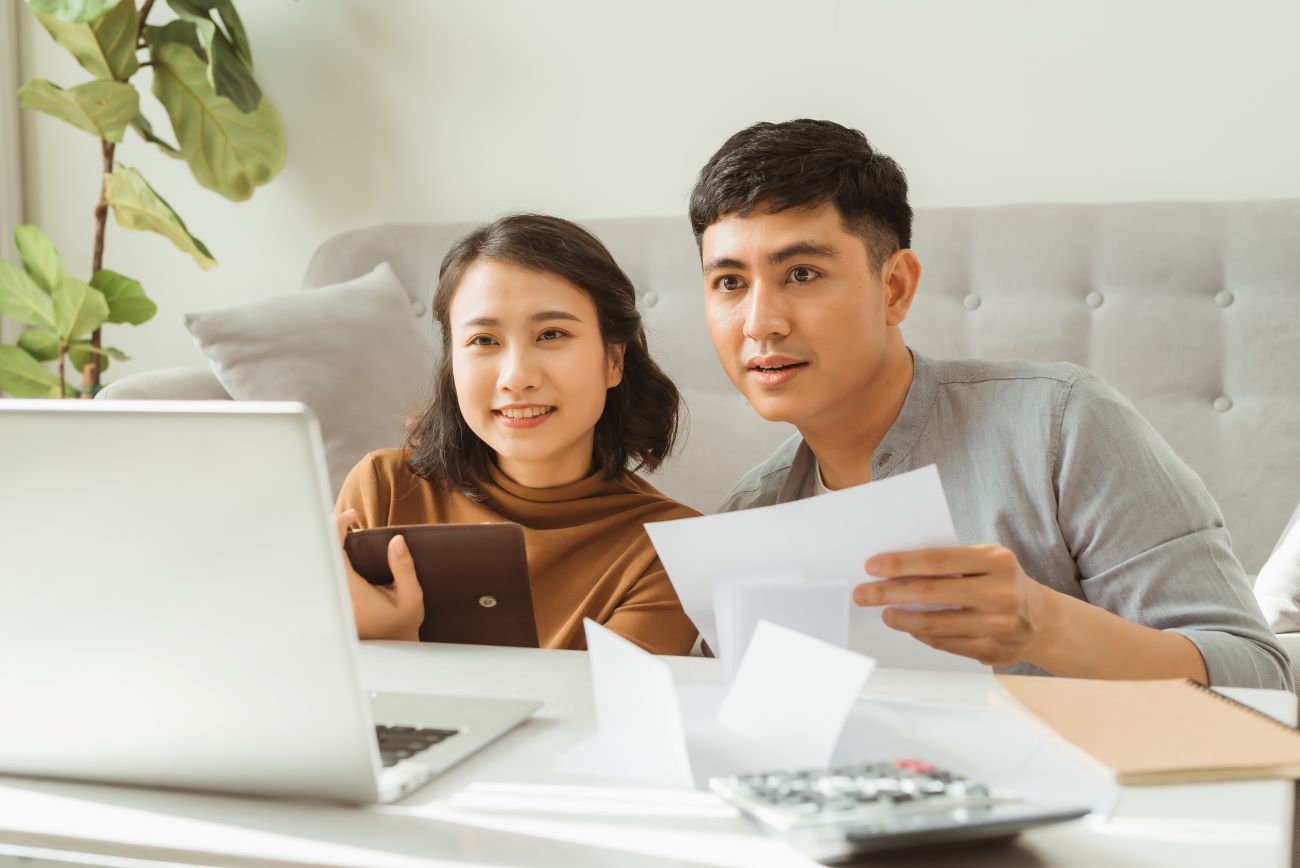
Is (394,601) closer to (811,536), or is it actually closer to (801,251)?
(811,536)

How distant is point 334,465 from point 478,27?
3.38 feet

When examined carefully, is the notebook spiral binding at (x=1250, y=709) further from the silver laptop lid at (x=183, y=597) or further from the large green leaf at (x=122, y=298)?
the large green leaf at (x=122, y=298)

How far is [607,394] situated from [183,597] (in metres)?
0.95

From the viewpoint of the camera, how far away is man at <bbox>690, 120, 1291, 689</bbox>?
47.5 inches

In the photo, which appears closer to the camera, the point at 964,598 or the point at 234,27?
the point at 964,598

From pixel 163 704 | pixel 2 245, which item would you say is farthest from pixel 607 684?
pixel 2 245

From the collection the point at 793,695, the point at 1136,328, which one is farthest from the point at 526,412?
the point at 1136,328

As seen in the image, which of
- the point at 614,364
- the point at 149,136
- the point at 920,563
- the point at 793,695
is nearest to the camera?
the point at 793,695

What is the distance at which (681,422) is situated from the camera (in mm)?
2086

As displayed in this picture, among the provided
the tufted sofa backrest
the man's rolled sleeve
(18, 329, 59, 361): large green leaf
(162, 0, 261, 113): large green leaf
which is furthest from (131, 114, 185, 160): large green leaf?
the man's rolled sleeve

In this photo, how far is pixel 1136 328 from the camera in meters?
1.94

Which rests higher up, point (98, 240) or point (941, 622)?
point (98, 240)

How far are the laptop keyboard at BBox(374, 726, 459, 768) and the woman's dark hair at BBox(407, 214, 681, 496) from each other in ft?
2.24

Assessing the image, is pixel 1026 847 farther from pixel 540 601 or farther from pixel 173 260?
pixel 173 260
